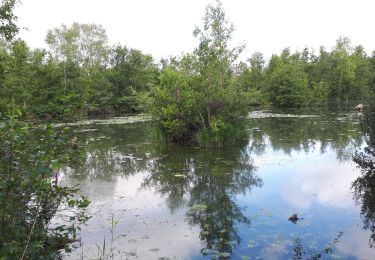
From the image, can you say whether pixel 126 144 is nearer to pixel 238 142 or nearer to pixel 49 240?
pixel 238 142

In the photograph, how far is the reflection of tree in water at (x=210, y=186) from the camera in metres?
5.98

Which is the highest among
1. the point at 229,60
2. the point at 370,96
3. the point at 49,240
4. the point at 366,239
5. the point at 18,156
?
the point at 229,60

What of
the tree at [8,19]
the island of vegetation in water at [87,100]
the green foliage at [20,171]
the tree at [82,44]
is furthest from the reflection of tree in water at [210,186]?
the tree at [82,44]

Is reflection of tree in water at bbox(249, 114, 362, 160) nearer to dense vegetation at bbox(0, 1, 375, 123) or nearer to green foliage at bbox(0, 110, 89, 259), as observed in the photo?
dense vegetation at bbox(0, 1, 375, 123)

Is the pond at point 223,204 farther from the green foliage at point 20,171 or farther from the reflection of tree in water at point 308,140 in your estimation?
the green foliage at point 20,171

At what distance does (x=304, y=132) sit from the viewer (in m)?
19.2

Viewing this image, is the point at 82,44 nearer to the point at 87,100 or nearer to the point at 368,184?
the point at 368,184

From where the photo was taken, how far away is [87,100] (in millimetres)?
4070

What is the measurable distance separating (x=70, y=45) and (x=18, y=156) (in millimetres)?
47721

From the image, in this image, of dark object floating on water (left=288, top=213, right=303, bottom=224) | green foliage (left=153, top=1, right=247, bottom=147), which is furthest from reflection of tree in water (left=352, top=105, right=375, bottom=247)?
green foliage (left=153, top=1, right=247, bottom=147)

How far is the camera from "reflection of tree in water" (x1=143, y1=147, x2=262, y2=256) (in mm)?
5980

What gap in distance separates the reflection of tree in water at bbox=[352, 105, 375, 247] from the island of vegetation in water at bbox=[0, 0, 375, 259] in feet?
0.66

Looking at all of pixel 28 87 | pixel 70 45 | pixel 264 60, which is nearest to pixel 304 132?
pixel 28 87

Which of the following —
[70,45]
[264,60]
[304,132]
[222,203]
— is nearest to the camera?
[222,203]
